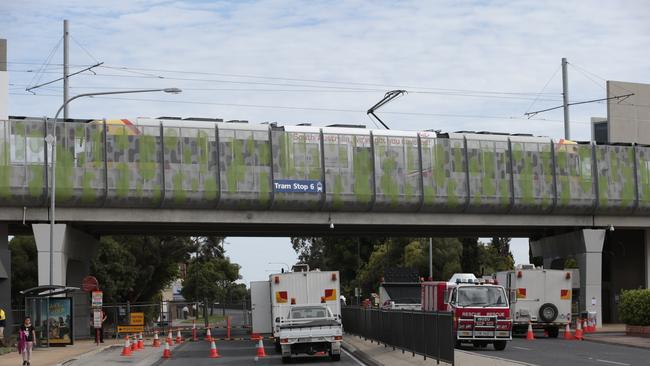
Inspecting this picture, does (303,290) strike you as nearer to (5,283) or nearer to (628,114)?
(5,283)

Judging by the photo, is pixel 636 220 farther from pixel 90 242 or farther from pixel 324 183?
pixel 90 242

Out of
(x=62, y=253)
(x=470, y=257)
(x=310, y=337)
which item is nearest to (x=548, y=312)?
(x=310, y=337)

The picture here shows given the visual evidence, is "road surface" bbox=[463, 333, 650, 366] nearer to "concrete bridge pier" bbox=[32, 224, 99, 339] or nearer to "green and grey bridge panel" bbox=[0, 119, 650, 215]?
"green and grey bridge panel" bbox=[0, 119, 650, 215]

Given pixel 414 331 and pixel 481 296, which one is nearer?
pixel 414 331

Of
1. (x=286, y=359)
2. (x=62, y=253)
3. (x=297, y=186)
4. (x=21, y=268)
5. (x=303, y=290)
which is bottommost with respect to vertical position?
(x=286, y=359)

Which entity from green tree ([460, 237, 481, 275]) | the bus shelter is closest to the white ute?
the bus shelter

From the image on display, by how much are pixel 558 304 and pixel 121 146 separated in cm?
2407

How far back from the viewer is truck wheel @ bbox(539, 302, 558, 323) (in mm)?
43469

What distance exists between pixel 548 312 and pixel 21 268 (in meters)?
49.7

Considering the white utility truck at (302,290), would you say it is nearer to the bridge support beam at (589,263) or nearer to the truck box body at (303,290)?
the truck box body at (303,290)

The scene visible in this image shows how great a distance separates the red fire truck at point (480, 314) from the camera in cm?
3318

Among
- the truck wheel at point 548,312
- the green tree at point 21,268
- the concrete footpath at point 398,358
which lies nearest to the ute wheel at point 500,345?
the concrete footpath at point 398,358

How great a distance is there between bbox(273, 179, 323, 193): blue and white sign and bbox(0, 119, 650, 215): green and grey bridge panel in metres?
0.06

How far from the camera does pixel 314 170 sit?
55.8 meters
